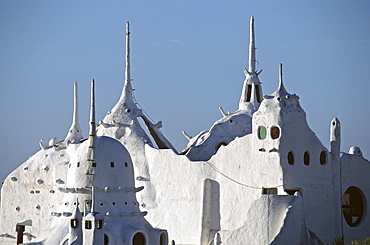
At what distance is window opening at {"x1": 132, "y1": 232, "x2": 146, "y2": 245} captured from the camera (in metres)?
36.1

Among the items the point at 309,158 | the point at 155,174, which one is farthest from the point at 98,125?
the point at 309,158

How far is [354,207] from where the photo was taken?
1618 inches

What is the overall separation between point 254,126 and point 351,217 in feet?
22.7

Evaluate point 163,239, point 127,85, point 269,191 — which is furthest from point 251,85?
point 163,239

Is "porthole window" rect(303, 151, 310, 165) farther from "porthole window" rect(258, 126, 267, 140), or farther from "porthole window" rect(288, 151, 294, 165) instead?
"porthole window" rect(258, 126, 267, 140)

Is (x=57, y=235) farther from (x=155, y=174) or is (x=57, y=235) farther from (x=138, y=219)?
(x=155, y=174)

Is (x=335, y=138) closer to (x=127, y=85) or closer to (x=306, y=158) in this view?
(x=306, y=158)

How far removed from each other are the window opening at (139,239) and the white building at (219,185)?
38 millimetres

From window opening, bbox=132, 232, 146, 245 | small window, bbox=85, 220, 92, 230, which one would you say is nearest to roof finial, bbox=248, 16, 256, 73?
window opening, bbox=132, 232, 146, 245

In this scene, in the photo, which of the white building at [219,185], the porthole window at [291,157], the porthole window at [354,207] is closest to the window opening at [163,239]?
the white building at [219,185]

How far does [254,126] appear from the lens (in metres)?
37.6

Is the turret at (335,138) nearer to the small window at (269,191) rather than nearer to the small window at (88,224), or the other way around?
the small window at (269,191)

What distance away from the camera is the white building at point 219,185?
118 feet

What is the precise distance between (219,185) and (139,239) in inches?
170
